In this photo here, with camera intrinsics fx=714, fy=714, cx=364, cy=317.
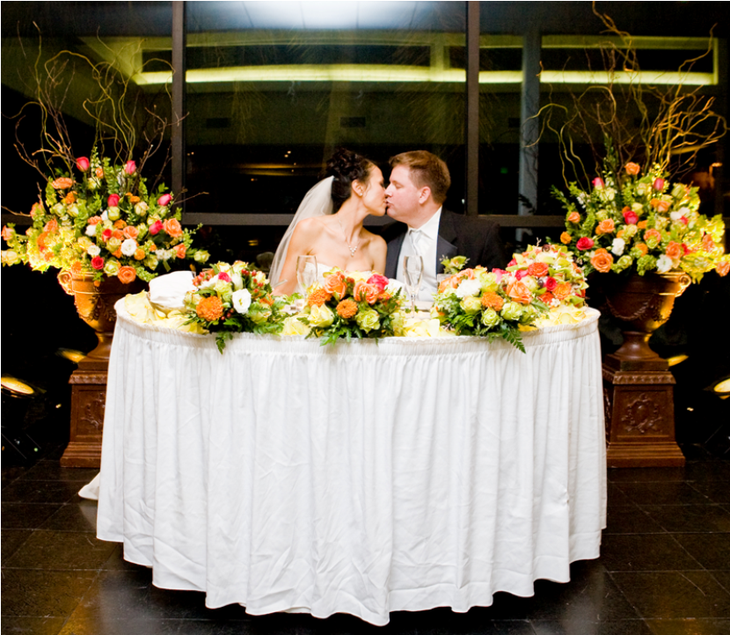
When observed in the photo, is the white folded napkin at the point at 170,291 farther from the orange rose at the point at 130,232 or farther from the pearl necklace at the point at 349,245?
the pearl necklace at the point at 349,245

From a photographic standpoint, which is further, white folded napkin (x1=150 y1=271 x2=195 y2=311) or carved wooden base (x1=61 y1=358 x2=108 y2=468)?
carved wooden base (x1=61 y1=358 x2=108 y2=468)

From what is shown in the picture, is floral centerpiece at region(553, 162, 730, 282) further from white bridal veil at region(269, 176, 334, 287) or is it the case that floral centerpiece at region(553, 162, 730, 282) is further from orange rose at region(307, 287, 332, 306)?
orange rose at region(307, 287, 332, 306)

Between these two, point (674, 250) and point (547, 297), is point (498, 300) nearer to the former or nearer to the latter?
point (547, 297)

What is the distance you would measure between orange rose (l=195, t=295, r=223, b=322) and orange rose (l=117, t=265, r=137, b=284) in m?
1.73

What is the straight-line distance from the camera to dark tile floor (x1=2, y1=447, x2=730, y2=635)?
2.48 metres

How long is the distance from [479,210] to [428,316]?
2348 mm

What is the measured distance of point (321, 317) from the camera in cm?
219

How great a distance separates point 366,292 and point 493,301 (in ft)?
1.31

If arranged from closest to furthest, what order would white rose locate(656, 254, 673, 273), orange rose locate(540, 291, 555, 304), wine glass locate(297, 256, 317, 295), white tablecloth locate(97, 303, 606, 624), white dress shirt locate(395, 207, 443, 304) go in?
white tablecloth locate(97, 303, 606, 624)
orange rose locate(540, 291, 555, 304)
wine glass locate(297, 256, 317, 295)
white rose locate(656, 254, 673, 273)
white dress shirt locate(395, 207, 443, 304)

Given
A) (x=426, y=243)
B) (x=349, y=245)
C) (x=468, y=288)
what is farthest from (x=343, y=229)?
(x=468, y=288)

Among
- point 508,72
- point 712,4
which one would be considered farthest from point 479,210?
point 712,4

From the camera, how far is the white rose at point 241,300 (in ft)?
7.27

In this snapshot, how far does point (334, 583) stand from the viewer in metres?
2.37

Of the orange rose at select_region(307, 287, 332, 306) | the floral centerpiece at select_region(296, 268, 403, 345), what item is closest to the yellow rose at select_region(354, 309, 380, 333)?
the floral centerpiece at select_region(296, 268, 403, 345)
